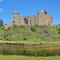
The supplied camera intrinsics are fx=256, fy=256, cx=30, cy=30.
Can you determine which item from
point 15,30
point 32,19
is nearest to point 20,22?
point 32,19

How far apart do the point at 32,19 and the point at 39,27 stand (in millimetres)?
20076

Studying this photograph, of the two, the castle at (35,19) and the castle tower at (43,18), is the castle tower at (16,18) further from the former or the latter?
the castle tower at (43,18)

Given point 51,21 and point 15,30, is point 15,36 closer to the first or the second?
point 15,30

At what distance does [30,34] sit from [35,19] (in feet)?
102

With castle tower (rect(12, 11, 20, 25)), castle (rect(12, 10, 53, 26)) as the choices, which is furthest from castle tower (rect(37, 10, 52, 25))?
castle tower (rect(12, 11, 20, 25))

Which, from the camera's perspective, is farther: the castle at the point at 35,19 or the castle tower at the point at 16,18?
the castle tower at the point at 16,18

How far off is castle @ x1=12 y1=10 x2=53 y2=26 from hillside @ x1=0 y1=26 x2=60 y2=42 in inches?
767

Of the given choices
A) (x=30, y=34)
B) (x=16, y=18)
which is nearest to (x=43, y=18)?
(x=16, y=18)

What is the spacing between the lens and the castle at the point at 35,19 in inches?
5950

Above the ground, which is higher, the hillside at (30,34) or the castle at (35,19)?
the castle at (35,19)

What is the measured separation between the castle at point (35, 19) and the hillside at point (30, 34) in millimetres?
19478

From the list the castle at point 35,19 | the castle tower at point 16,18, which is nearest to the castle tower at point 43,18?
the castle at point 35,19

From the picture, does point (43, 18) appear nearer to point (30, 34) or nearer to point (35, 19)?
point (35, 19)

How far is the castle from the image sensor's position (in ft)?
496
